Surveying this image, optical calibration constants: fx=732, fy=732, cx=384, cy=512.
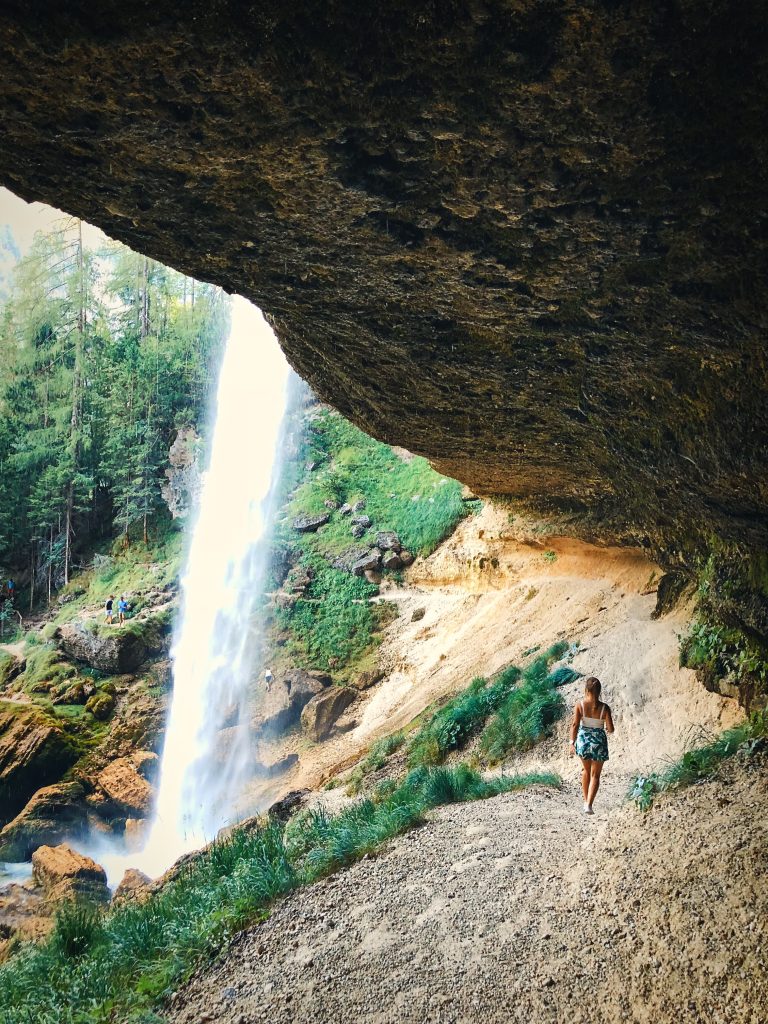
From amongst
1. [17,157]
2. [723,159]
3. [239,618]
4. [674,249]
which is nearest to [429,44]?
[723,159]

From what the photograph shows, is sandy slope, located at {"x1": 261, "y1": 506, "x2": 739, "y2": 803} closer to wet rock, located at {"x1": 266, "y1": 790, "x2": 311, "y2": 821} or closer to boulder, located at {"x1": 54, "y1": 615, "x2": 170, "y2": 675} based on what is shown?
wet rock, located at {"x1": 266, "y1": 790, "x2": 311, "y2": 821}

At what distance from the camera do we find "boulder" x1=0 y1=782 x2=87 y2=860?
49.2 ft

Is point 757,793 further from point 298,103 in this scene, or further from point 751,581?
point 298,103

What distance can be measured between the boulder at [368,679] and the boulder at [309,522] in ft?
22.9

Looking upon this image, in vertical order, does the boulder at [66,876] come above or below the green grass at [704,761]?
below

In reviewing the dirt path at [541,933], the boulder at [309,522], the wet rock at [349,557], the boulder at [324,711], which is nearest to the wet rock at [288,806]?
the boulder at [324,711]

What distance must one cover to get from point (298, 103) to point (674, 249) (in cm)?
190

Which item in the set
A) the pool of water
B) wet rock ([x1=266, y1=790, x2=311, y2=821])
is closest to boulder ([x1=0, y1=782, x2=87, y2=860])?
the pool of water

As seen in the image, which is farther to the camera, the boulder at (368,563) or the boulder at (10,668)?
the boulder at (10,668)

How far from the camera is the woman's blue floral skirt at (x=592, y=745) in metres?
5.96

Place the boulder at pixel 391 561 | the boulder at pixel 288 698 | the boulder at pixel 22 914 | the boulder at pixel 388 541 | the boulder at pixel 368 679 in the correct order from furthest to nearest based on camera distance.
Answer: the boulder at pixel 388 541
the boulder at pixel 391 561
the boulder at pixel 368 679
the boulder at pixel 288 698
the boulder at pixel 22 914

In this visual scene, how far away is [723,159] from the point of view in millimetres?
3012

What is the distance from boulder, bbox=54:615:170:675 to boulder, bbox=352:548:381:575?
632cm

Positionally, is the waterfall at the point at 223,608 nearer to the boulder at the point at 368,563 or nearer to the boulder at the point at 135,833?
the boulder at the point at 135,833
